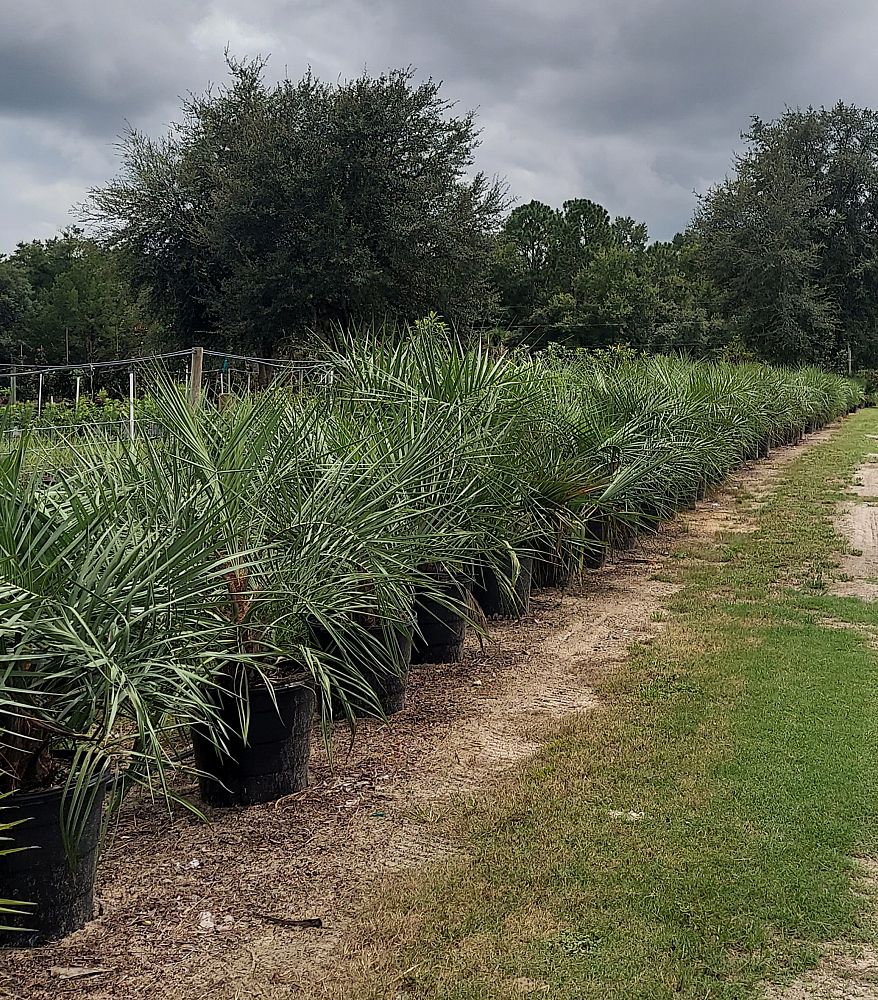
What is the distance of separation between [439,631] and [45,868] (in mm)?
2546

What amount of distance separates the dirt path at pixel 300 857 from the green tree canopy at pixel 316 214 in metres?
17.2

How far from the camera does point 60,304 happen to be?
4206 centimetres

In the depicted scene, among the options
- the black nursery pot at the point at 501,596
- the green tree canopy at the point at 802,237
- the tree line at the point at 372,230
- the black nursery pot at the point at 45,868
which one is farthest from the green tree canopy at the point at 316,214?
the black nursery pot at the point at 45,868

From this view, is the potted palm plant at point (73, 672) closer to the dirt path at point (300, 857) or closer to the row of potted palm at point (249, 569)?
the row of potted palm at point (249, 569)

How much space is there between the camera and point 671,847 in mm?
2762

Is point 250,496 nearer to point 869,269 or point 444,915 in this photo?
point 444,915

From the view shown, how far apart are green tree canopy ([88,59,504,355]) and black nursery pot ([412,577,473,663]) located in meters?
16.5

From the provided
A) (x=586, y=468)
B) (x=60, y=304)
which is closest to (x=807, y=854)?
(x=586, y=468)

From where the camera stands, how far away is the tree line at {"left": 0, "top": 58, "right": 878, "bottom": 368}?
68.4 feet

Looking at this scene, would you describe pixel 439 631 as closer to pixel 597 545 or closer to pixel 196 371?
pixel 196 371

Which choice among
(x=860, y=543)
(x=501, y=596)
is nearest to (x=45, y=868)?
(x=501, y=596)

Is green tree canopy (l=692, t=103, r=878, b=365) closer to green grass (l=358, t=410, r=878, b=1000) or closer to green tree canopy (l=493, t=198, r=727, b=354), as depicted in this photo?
green tree canopy (l=493, t=198, r=727, b=354)

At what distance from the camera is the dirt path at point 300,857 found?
2.19 m

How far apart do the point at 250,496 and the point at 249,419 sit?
0.36 m
